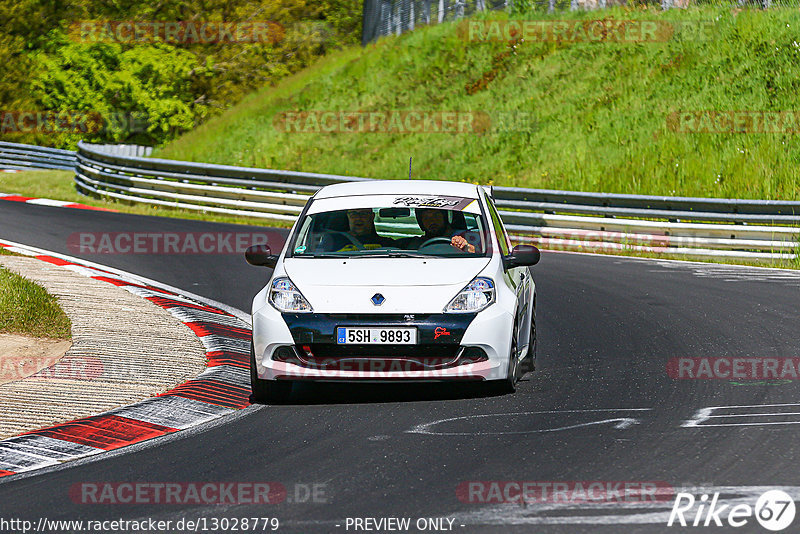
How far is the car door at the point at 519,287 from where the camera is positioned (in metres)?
8.83

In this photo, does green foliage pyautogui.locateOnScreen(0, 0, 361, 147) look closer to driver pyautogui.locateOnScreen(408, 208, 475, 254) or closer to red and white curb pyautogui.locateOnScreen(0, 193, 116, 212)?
red and white curb pyautogui.locateOnScreen(0, 193, 116, 212)

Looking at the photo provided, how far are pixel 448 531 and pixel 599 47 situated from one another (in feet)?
92.9

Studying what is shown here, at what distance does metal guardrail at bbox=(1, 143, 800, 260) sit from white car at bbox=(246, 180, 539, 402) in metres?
9.85

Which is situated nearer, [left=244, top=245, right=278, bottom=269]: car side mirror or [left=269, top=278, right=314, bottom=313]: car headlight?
[left=269, top=278, right=314, bottom=313]: car headlight

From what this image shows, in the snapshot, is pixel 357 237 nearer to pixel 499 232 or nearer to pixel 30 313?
pixel 499 232

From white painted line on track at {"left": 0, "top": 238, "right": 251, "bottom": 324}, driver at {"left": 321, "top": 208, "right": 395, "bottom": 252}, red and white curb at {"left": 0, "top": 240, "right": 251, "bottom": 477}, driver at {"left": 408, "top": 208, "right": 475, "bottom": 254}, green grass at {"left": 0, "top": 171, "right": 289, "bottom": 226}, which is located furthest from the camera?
green grass at {"left": 0, "top": 171, "right": 289, "bottom": 226}

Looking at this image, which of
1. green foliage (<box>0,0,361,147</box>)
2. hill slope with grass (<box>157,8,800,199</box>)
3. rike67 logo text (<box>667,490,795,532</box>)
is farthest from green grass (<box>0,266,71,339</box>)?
green foliage (<box>0,0,361,147</box>)

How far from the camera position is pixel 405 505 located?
5.73 meters

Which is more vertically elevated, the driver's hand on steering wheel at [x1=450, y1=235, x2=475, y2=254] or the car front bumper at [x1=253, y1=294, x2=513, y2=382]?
the driver's hand on steering wheel at [x1=450, y1=235, x2=475, y2=254]

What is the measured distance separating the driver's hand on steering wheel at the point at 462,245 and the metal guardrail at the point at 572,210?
9.87 metres

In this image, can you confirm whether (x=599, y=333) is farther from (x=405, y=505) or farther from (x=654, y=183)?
(x=654, y=183)

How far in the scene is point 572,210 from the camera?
2025 cm

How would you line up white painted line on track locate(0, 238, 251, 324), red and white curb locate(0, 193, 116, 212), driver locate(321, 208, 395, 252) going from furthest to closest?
red and white curb locate(0, 193, 116, 212) → white painted line on track locate(0, 238, 251, 324) → driver locate(321, 208, 395, 252)

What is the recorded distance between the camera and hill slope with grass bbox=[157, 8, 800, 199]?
24.8 metres
